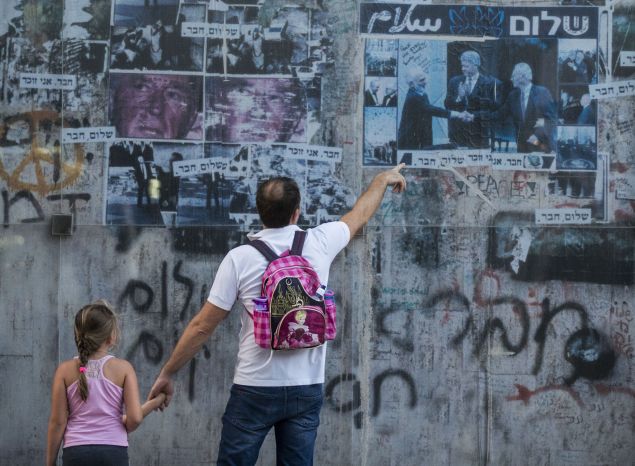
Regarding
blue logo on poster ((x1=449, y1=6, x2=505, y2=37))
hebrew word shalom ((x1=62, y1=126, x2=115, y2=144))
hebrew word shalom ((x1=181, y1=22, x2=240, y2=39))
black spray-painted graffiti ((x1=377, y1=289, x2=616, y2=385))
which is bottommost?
black spray-painted graffiti ((x1=377, y1=289, x2=616, y2=385))

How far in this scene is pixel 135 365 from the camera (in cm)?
625

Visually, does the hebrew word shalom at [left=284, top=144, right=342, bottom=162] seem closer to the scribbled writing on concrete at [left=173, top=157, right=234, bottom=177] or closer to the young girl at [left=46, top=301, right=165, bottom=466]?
the scribbled writing on concrete at [left=173, top=157, right=234, bottom=177]

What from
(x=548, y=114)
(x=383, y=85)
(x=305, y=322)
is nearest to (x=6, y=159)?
(x=383, y=85)

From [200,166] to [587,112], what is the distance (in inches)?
98.5

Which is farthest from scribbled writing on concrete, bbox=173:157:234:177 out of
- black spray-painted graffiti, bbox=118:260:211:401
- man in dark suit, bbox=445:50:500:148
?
man in dark suit, bbox=445:50:500:148

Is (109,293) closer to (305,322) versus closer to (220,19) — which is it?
(220,19)

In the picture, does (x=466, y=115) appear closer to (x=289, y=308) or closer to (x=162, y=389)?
(x=289, y=308)

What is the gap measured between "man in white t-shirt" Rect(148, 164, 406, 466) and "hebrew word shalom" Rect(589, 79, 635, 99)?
2620mm

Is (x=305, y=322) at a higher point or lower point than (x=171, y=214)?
lower

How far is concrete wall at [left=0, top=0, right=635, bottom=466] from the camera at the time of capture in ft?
20.4

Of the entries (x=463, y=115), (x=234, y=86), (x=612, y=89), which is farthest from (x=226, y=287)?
(x=612, y=89)

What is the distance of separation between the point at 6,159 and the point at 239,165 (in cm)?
150

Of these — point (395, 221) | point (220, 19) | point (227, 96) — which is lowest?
point (395, 221)

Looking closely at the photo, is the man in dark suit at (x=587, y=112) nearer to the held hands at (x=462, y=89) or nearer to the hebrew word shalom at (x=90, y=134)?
the held hands at (x=462, y=89)
